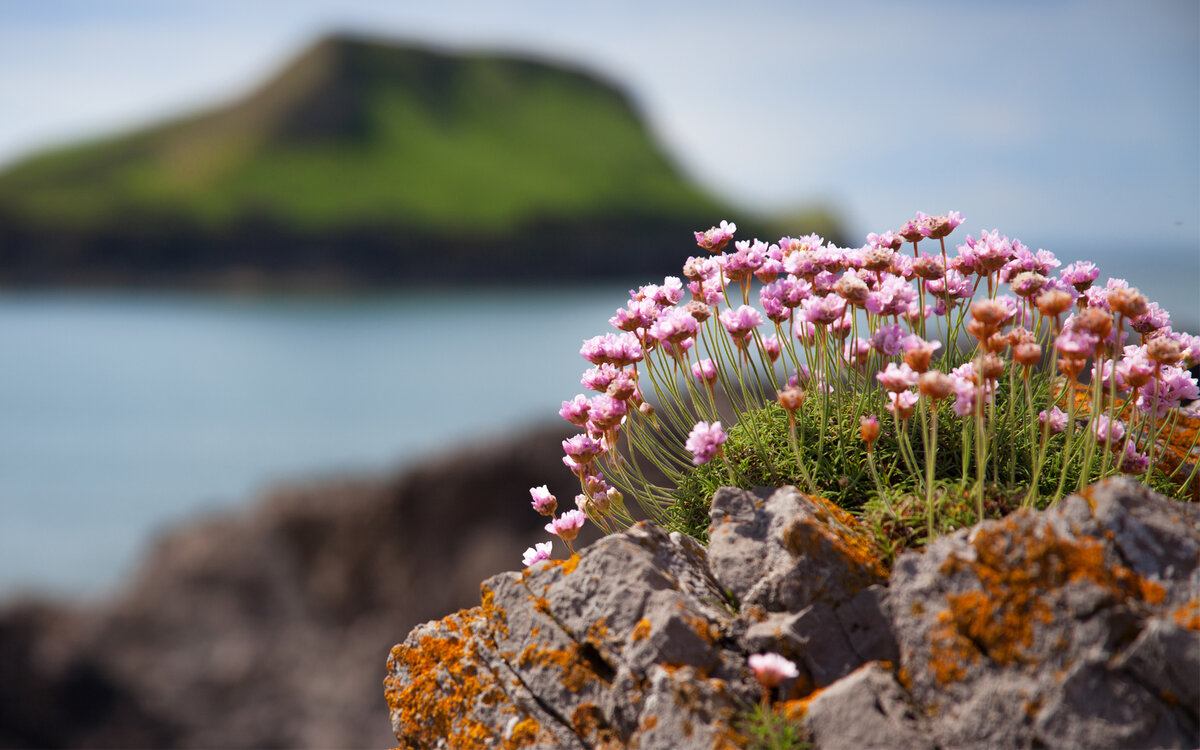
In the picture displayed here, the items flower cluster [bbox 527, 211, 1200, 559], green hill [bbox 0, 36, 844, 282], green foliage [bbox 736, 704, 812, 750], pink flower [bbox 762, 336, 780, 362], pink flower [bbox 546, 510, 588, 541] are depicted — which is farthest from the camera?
green hill [bbox 0, 36, 844, 282]

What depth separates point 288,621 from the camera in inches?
637

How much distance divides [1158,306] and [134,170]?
286 ft

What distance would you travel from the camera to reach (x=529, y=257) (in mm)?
64625

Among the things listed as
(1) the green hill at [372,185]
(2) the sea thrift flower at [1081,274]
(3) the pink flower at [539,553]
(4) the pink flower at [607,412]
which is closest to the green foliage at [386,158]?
(1) the green hill at [372,185]

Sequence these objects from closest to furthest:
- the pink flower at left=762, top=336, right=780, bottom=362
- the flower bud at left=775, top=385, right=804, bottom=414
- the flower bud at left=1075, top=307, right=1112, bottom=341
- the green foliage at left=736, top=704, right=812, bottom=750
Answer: the green foliage at left=736, top=704, right=812, bottom=750 < the flower bud at left=1075, top=307, right=1112, bottom=341 < the flower bud at left=775, top=385, right=804, bottom=414 < the pink flower at left=762, top=336, right=780, bottom=362

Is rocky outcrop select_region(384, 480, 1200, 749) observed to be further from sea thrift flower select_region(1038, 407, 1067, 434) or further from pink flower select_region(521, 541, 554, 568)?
sea thrift flower select_region(1038, 407, 1067, 434)

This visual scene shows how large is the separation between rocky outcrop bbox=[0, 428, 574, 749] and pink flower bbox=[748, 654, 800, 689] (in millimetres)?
10733

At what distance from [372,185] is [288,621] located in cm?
7291

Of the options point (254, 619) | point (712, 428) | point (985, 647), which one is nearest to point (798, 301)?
point (712, 428)

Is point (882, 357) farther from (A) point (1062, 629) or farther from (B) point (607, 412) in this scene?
(A) point (1062, 629)

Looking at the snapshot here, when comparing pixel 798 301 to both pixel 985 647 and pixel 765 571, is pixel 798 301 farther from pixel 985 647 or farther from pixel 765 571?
pixel 985 647

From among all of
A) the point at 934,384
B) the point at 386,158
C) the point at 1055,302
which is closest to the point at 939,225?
the point at 1055,302

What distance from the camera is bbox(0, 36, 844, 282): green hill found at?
6197cm

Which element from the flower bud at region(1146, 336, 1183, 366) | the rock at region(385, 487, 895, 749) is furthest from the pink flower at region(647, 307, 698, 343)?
the flower bud at region(1146, 336, 1183, 366)
